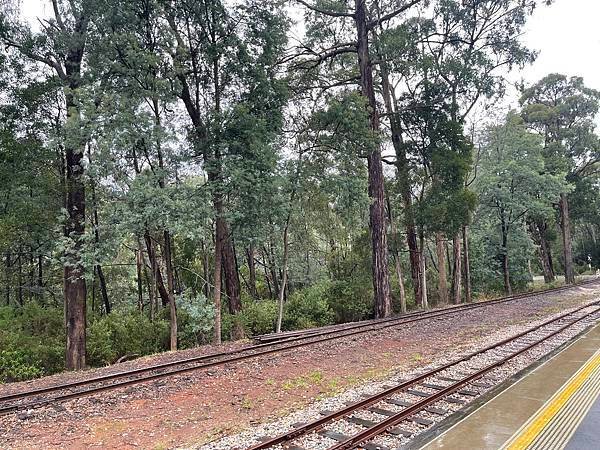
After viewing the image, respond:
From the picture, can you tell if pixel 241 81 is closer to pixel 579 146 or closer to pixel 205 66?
pixel 205 66

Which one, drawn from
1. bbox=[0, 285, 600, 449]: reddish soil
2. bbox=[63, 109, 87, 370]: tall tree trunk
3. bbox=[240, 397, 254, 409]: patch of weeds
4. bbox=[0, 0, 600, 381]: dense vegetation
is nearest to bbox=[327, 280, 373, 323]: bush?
bbox=[0, 0, 600, 381]: dense vegetation

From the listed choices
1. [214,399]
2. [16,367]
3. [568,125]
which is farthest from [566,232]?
[16,367]

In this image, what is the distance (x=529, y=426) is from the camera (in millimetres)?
5672

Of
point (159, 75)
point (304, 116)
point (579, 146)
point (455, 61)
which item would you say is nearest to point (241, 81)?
point (159, 75)

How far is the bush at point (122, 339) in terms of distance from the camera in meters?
16.1

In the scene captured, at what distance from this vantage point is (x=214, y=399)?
24.6ft

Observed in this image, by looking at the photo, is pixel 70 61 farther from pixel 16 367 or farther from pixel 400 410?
pixel 400 410

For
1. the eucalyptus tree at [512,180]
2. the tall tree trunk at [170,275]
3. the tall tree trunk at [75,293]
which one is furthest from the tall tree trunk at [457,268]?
the tall tree trunk at [75,293]

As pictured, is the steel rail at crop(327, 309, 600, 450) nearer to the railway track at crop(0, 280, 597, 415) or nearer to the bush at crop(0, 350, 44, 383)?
the railway track at crop(0, 280, 597, 415)

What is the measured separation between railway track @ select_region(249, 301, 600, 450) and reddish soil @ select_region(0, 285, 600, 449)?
974 mm

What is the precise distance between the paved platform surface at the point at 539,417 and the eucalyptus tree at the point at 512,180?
76.3ft

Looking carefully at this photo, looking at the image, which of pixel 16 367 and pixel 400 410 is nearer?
pixel 400 410

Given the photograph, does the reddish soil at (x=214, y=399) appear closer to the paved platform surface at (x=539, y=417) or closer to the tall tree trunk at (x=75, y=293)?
the paved platform surface at (x=539, y=417)

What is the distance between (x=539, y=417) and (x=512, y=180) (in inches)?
1063
